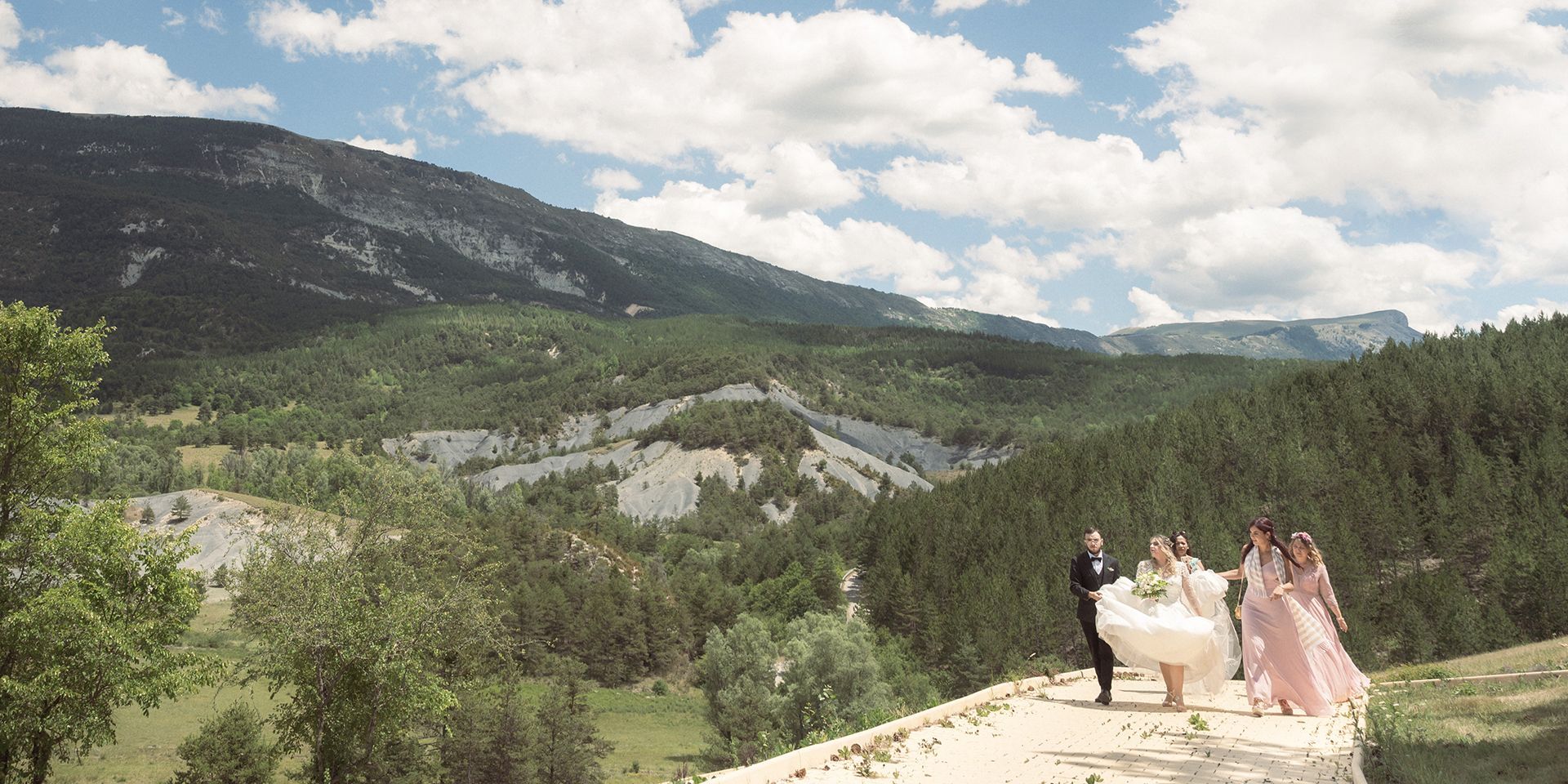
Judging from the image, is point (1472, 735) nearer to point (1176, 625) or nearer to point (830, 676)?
point (1176, 625)

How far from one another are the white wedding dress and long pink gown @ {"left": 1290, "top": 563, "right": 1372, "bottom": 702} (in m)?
1.20

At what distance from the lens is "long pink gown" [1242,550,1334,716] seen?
15.6 m

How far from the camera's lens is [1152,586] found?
53.7 ft

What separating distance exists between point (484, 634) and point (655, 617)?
235 feet

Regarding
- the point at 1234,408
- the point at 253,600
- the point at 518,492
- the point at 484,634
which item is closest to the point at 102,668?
the point at 253,600

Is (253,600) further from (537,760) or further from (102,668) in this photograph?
(537,760)

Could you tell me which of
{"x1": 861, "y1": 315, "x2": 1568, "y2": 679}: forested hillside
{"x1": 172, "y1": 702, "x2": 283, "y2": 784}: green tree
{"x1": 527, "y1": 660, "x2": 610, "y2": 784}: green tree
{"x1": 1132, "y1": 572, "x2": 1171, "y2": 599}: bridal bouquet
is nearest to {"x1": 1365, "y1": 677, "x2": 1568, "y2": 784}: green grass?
{"x1": 1132, "y1": 572, "x2": 1171, "y2": 599}: bridal bouquet

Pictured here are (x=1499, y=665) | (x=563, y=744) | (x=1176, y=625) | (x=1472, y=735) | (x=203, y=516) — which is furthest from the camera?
(x=203, y=516)

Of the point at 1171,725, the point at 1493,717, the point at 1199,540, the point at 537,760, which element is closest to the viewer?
the point at 1493,717

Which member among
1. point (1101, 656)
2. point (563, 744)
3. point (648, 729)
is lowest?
point (648, 729)

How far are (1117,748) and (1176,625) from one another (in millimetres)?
3156

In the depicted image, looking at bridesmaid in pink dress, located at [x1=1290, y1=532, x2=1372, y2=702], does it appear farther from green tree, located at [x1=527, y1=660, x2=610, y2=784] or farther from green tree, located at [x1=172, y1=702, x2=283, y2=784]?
green tree, located at [x1=172, y1=702, x2=283, y2=784]

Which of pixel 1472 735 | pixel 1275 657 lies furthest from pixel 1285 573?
pixel 1472 735

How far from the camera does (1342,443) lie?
3548 inches
